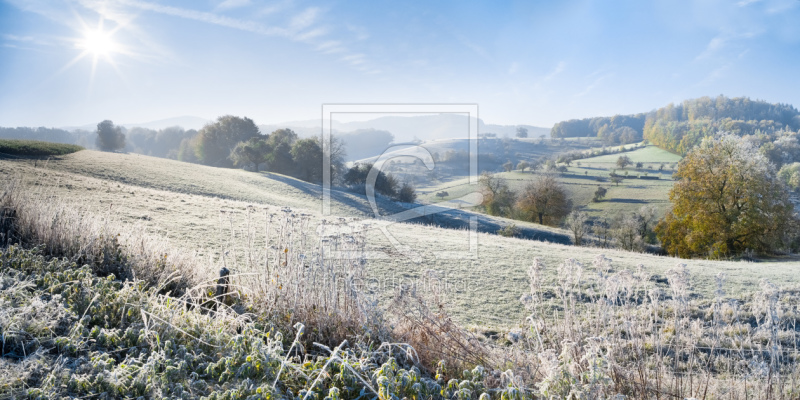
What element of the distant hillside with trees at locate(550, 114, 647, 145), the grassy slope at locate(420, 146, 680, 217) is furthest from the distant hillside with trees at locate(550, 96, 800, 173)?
the grassy slope at locate(420, 146, 680, 217)

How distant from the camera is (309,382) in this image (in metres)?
3.18

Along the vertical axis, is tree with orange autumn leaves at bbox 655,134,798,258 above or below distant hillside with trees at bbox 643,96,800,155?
below

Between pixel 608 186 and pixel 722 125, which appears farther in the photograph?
pixel 722 125

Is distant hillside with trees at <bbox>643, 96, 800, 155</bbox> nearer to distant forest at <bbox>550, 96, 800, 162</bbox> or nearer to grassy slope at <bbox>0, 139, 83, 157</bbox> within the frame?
distant forest at <bbox>550, 96, 800, 162</bbox>

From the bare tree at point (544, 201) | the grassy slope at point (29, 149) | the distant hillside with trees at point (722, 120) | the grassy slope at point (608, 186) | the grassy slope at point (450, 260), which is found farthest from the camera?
the distant hillside with trees at point (722, 120)

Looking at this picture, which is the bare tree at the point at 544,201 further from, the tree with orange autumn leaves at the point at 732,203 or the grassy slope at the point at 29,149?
the grassy slope at the point at 29,149

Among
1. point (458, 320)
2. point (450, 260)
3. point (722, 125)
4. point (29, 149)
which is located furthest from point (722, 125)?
point (29, 149)

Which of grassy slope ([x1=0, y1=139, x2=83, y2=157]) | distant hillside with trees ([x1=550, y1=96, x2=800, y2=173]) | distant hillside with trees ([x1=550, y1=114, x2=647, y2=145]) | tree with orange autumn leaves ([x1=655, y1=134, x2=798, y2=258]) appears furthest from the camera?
distant hillside with trees ([x1=550, y1=114, x2=647, y2=145])

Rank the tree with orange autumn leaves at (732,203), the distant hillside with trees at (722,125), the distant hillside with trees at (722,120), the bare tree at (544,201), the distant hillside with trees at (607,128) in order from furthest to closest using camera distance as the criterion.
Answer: the distant hillside with trees at (607,128) < the distant hillside with trees at (722,120) < the distant hillside with trees at (722,125) < the bare tree at (544,201) < the tree with orange autumn leaves at (732,203)

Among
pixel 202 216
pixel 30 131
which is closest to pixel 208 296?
pixel 202 216

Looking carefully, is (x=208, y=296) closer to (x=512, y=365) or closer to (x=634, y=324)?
(x=512, y=365)

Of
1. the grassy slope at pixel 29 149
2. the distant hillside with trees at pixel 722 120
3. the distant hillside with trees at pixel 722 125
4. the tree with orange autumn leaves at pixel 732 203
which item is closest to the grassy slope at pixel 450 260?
the grassy slope at pixel 29 149

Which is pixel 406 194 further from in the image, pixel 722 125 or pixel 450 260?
pixel 722 125

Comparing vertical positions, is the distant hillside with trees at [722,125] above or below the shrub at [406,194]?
above
